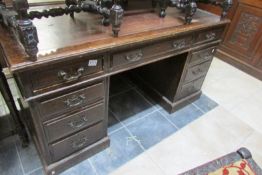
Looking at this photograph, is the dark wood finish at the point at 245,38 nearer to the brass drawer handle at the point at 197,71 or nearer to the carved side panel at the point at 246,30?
the carved side panel at the point at 246,30

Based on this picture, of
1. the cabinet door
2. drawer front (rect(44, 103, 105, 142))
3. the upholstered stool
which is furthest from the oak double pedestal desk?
the cabinet door

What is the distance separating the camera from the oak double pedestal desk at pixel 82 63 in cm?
86

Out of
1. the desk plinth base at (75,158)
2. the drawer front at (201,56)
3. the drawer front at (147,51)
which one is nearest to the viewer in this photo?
the drawer front at (147,51)

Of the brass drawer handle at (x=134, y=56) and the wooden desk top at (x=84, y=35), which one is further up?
the wooden desk top at (x=84, y=35)

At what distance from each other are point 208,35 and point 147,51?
59 centimetres

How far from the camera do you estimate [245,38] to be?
2469 mm

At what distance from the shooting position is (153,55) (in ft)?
4.02

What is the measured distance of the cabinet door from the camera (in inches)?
91.3

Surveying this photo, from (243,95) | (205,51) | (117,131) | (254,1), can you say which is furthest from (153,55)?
(254,1)

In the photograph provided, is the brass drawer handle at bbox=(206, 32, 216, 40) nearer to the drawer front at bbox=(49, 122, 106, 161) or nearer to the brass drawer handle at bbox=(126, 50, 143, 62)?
the brass drawer handle at bbox=(126, 50, 143, 62)

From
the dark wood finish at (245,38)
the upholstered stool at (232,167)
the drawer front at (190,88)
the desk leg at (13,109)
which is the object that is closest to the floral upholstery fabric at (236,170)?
the upholstered stool at (232,167)

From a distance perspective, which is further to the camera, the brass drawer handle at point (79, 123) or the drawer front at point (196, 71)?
the drawer front at point (196, 71)

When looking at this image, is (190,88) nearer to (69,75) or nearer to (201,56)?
(201,56)

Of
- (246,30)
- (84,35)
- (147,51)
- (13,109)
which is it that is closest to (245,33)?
(246,30)
